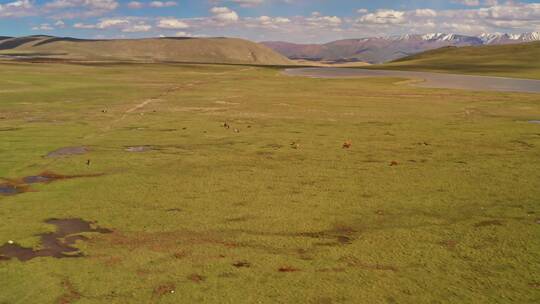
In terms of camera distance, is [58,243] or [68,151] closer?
[58,243]

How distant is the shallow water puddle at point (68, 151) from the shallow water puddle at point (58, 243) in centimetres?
804

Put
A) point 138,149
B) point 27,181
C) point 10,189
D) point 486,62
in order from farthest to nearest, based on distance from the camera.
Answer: point 486,62 < point 138,149 < point 27,181 < point 10,189

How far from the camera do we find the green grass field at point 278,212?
8.55 metres

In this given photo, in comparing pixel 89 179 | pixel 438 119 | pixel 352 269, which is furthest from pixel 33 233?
pixel 438 119

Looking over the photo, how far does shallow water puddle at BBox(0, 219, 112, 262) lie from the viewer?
981 centimetres

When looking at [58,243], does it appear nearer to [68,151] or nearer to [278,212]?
[278,212]

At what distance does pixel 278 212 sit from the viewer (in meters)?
12.5

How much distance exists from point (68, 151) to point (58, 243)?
10290mm

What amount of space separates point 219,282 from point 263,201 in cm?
494

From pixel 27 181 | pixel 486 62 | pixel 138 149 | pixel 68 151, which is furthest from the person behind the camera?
pixel 486 62

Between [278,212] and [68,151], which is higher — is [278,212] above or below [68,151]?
below

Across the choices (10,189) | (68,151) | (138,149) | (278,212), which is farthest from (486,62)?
(10,189)

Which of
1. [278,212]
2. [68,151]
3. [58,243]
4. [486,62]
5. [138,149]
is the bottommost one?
[278,212]

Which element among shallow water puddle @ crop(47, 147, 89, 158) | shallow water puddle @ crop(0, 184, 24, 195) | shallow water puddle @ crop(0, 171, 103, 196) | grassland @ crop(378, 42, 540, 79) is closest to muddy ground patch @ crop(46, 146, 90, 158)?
shallow water puddle @ crop(47, 147, 89, 158)
